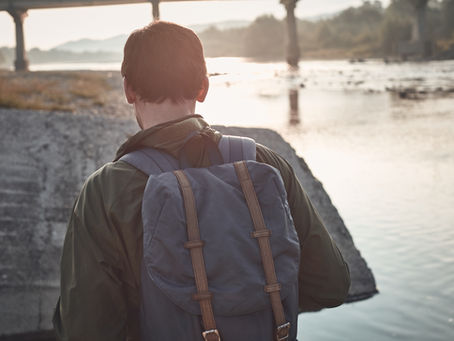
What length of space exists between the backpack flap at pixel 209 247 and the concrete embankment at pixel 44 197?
2900 mm

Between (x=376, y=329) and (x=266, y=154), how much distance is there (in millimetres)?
2594

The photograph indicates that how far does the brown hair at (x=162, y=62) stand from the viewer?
70.9 inches

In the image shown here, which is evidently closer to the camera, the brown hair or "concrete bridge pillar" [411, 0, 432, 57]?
the brown hair

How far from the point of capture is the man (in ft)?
5.65

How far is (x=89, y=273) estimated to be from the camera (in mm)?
1714

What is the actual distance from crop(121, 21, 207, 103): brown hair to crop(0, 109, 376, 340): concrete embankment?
2.90m

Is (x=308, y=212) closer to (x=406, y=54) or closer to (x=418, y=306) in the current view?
(x=418, y=306)

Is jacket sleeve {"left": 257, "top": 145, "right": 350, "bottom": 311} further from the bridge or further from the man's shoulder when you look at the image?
the bridge

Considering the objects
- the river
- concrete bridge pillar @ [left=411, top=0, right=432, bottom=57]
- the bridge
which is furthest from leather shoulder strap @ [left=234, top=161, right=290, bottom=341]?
concrete bridge pillar @ [left=411, top=0, right=432, bottom=57]

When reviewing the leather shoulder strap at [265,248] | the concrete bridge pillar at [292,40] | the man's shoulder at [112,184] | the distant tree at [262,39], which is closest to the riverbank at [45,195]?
the man's shoulder at [112,184]

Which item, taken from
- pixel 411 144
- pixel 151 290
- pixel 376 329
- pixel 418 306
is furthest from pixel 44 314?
pixel 411 144

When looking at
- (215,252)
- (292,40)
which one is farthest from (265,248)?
(292,40)

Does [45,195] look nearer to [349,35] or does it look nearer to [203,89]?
[203,89]

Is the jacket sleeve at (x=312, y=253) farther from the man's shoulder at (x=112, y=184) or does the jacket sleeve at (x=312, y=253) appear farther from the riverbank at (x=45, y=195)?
the riverbank at (x=45, y=195)
